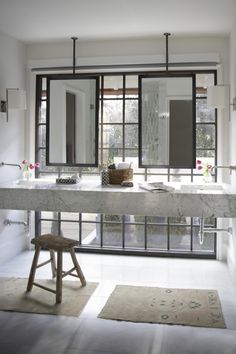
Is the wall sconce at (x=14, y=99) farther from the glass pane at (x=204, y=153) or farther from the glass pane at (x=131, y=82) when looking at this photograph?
the glass pane at (x=204, y=153)

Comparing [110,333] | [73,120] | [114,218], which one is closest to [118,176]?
[114,218]

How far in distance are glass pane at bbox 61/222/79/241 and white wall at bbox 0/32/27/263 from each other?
470 mm

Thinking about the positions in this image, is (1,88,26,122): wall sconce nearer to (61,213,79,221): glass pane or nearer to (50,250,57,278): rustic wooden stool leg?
(61,213,79,221): glass pane

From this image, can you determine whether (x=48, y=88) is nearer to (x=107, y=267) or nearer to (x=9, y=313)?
(x=107, y=267)

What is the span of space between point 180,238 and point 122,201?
1396 mm

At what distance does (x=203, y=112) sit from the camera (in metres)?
4.37

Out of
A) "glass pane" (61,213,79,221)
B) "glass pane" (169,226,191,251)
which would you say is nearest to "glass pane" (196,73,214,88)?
"glass pane" (169,226,191,251)

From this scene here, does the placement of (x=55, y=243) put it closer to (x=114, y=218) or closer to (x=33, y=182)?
(x=33, y=182)

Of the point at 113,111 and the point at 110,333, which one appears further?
the point at 113,111

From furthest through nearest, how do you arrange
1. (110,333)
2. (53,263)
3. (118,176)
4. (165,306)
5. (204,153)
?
(204,153)
(118,176)
(53,263)
(165,306)
(110,333)

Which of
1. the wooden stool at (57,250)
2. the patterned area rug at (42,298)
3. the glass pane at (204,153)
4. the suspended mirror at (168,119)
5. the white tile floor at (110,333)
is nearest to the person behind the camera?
the white tile floor at (110,333)

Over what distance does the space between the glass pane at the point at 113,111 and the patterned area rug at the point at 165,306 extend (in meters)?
1.88

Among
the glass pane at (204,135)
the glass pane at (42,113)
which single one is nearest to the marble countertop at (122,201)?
the glass pane at (204,135)

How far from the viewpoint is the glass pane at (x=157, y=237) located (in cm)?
457
